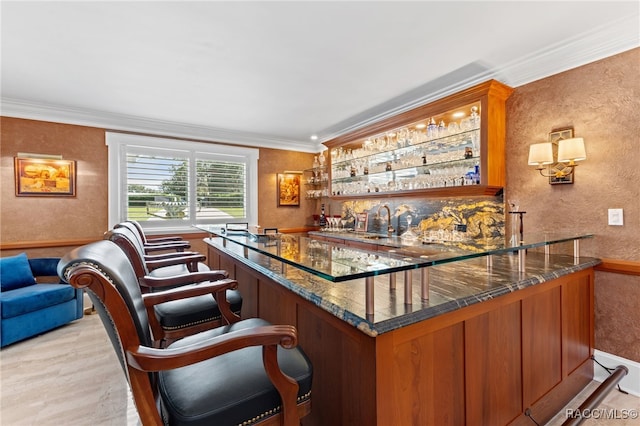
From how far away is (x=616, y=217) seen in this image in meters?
2.20

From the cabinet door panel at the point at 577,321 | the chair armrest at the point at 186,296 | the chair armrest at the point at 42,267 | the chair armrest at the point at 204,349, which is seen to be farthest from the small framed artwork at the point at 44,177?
the cabinet door panel at the point at 577,321

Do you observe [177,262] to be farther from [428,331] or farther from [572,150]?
[572,150]

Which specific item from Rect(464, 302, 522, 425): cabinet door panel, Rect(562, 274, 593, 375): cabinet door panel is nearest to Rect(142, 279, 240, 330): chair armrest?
Rect(464, 302, 522, 425): cabinet door panel

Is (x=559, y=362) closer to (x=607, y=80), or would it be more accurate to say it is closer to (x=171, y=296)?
(x=607, y=80)

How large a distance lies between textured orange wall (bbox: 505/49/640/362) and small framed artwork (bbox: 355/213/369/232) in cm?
239

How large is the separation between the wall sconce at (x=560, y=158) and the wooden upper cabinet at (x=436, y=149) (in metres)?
0.37

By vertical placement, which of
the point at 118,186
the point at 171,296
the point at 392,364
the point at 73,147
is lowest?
the point at 392,364

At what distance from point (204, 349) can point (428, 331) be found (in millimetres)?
840

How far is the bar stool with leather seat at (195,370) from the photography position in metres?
Answer: 0.89

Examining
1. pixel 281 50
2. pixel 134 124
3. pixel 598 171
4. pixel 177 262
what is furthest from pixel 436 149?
pixel 134 124

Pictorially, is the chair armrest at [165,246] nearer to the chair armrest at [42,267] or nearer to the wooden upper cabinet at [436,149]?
the chair armrest at [42,267]

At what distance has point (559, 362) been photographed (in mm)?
1896

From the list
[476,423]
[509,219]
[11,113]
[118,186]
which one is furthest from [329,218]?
[11,113]

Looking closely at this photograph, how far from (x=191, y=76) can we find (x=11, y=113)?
8.81 feet
